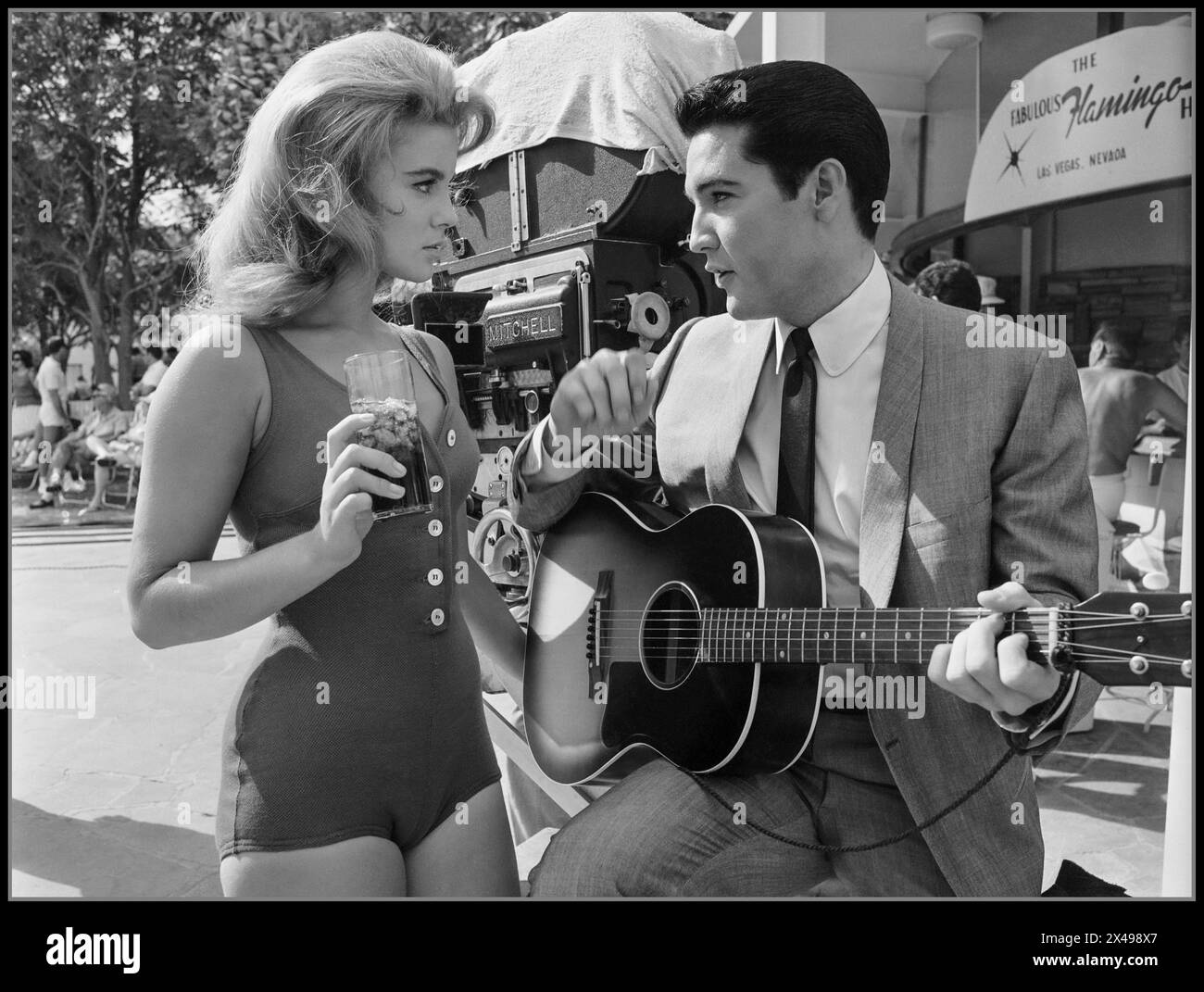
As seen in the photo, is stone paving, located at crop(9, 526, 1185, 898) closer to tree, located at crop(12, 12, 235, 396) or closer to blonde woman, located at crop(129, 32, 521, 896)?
blonde woman, located at crop(129, 32, 521, 896)

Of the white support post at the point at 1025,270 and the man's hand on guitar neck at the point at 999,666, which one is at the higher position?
the white support post at the point at 1025,270

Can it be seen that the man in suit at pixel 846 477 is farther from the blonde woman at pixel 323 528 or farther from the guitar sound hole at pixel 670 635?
the blonde woman at pixel 323 528

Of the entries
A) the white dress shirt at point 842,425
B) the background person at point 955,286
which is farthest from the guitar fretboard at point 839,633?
the background person at point 955,286

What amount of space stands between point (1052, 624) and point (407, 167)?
46.6 inches

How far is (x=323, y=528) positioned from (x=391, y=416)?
7.5 inches

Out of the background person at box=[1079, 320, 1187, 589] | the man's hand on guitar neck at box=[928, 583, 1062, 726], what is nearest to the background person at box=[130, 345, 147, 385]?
the background person at box=[1079, 320, 1187, 589]

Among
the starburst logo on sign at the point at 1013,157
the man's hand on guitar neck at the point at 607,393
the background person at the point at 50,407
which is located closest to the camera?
the man's hand on guitar neck at the point at 607,393

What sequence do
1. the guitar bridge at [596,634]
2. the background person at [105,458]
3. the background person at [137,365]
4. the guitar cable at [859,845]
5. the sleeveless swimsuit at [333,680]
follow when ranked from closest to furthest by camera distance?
the sleeveless swimsuit at [333,680], the guitar cable at [859,845], the guitar bridge at [596,634], the background person at [105,458], the background person at [137,365]

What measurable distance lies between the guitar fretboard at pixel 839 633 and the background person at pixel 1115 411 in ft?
10.0

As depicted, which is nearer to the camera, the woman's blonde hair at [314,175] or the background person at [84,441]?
the woman's blonde hair at [314,175]

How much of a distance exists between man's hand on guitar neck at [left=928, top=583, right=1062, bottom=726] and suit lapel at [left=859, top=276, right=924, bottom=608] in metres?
0.25

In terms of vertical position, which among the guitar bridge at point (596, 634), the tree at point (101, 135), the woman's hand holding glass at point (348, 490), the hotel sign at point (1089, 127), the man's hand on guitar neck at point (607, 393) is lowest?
the guitar bridge at point (596, 634)

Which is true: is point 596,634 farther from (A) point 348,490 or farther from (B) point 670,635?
(A) point 348,490

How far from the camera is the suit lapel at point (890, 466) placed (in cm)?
176
